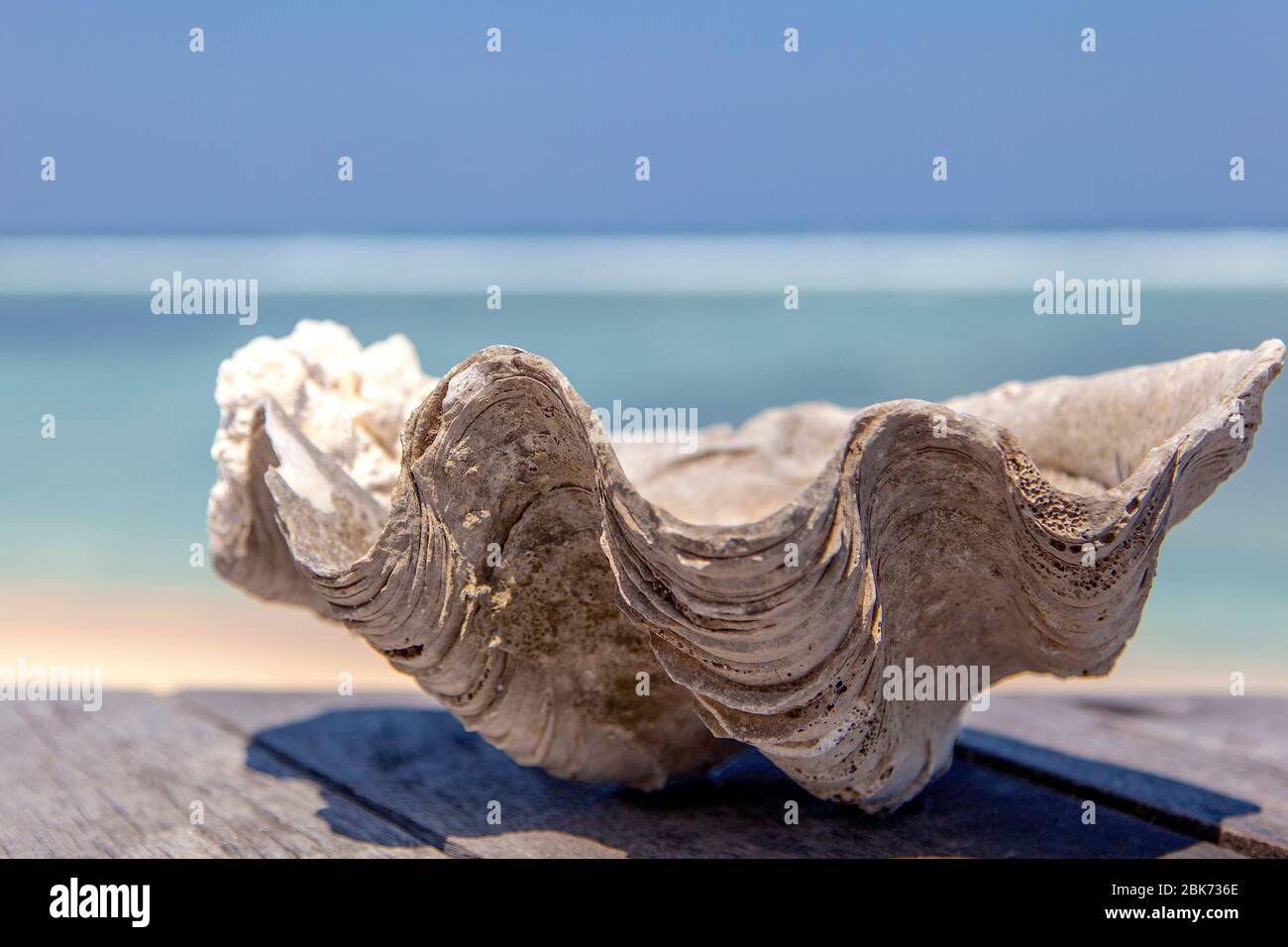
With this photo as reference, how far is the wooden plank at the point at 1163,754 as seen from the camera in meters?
2.13

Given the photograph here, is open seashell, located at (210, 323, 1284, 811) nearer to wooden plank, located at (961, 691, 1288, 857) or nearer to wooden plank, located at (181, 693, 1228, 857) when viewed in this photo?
wooden plank, located at (181, 693, 1228, 857)

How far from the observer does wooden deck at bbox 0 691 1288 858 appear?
201cm

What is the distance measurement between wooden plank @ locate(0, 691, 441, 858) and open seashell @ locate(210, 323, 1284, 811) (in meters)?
0.39

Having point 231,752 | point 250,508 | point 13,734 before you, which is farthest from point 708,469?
point 13,734

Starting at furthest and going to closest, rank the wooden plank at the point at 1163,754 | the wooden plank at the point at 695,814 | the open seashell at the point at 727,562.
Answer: the wooden plank at the point at 1163,754 → the wooden plank at the point at 695,814 → the open seashell at the point at 727,562

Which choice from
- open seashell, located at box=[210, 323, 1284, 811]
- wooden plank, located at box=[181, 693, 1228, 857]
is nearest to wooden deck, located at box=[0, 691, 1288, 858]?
wooden plank, located at box=[181, 693, 1228, 857]

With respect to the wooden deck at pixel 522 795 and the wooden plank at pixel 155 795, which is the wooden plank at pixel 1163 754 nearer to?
the wooden deck at pixel 522 795

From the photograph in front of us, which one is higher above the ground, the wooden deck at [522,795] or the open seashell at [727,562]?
the open seashell at [727,562]

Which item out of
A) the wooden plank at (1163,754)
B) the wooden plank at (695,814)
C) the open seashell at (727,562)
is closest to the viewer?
the open seashell at (727,562)

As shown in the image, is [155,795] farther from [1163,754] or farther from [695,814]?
[1163,754]

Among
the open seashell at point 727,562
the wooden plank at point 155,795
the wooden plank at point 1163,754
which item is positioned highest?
the open seashell at point 727,562

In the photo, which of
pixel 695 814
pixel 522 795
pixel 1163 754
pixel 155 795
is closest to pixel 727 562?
pixel 695 814

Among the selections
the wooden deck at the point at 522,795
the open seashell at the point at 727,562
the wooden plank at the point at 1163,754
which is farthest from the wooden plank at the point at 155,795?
the wooden plank at the point at 1163,754
